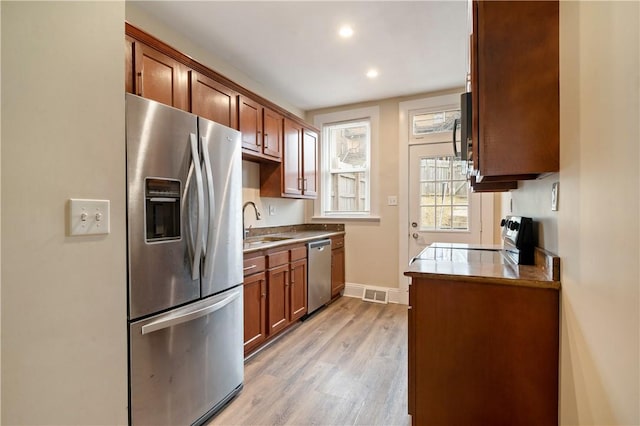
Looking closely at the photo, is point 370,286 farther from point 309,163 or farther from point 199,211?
point 199,211

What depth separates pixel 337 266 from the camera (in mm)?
4043

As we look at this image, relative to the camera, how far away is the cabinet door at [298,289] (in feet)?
9.87

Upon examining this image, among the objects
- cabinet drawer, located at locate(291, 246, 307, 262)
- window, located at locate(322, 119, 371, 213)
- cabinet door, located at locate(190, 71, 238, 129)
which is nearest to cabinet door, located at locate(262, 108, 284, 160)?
cabinet door, located at locate(190, 71, 238, 129)

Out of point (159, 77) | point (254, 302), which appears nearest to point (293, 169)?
point (254, 302)

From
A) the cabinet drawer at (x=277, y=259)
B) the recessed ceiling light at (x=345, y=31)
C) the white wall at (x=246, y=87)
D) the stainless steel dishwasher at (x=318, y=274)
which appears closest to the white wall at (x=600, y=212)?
the recessed ceiling light at (x=345, y=31)

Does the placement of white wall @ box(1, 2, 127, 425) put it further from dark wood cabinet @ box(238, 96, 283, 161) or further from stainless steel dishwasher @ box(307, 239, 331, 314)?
stainless steel dishwasher @ box(307, 239, 331, 314)

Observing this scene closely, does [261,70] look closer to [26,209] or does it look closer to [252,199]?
[252,199]

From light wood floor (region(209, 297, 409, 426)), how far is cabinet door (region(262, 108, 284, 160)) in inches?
72.1

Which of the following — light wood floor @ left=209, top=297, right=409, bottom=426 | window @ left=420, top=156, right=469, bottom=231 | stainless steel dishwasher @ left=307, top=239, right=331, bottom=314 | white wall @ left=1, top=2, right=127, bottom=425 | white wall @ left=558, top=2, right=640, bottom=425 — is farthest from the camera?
window @ left=420, top=156, right=469, bottom=231

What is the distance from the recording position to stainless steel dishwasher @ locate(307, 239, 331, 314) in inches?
131

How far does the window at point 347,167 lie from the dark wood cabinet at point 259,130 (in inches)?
50.7

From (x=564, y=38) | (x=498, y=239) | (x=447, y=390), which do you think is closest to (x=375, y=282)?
(x=498, y=239)

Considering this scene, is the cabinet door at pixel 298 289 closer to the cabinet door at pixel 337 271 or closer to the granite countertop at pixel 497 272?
the cabinet door at pixel 337 271

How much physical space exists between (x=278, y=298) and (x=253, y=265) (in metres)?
0.52
